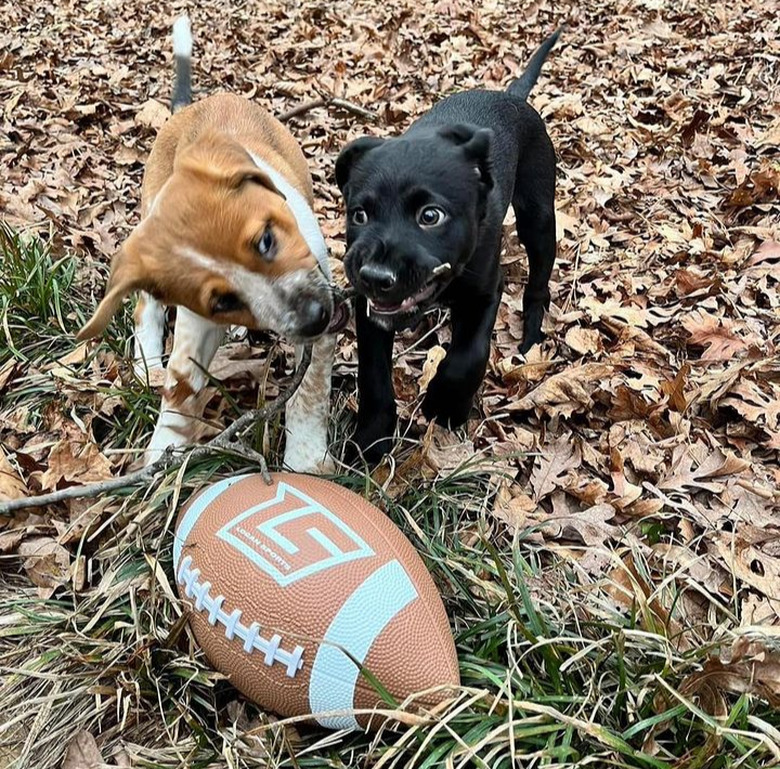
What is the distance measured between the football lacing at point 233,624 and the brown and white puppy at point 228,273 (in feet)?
2.99

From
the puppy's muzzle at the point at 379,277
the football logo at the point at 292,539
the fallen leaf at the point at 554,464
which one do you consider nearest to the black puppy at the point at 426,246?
the puppy's muzzle at the point at 379,277

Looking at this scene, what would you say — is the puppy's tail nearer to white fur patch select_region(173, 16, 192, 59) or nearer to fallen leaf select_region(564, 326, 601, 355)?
white fur patch select_region(173, 16, 192, 59)

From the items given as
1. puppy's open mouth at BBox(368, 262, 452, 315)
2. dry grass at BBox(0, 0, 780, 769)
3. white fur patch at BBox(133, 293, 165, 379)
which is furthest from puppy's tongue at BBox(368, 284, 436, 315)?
white fur patch at BBox(133, 293, 165, 379)

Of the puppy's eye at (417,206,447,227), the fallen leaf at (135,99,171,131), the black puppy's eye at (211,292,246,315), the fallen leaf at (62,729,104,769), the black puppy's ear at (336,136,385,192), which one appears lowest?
the fallen leaf at (62,729,104,769)

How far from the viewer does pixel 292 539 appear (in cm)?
253

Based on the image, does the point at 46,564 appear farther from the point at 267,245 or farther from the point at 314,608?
the point at 267,245

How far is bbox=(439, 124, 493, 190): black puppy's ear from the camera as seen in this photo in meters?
3.46

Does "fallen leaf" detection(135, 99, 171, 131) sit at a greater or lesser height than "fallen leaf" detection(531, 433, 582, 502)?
greater

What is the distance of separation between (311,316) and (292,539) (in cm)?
98

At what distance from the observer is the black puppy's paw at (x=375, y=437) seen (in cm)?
364

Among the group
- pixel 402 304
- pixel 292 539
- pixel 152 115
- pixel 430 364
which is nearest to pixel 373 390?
pixel 402 304

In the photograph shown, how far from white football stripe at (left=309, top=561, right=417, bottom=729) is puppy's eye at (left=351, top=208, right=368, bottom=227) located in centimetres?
160

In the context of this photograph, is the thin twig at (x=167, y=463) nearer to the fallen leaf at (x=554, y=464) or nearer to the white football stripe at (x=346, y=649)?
the white football stripe at (x=346, y=649)

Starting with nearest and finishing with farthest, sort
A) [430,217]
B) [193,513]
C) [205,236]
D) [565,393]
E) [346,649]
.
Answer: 1. [346,649]
2. [193,513]
3. [205,236]
4. [430,217]
5. [565,393]
